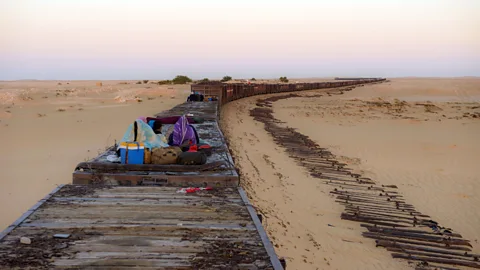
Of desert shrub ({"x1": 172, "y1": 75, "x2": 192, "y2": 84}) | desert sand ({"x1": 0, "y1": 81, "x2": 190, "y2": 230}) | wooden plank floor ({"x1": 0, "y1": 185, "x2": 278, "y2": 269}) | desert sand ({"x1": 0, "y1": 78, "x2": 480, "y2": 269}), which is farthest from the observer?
desert shrub ({"x1": 172, "y1": 75, "x2": 192, "y2": 84})

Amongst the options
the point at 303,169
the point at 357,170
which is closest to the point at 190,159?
the point at 303,169

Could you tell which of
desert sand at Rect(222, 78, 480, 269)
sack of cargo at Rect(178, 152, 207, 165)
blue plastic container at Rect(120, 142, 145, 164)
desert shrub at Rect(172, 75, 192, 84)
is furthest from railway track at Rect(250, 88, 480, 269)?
desert shrub at Rect(172, 75, 192, 84)

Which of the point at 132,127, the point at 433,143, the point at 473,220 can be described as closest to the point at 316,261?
the point at 132,127

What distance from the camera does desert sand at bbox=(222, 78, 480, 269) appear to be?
7038 mm

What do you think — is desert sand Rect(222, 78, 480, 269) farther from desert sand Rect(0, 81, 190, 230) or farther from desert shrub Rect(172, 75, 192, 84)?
desert shrub Rect(172, 75, 192, 84)

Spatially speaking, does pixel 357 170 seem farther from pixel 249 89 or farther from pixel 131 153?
pixel 249 89

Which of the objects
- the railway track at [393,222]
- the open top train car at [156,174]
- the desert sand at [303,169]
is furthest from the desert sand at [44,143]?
the railway track at [393,222]

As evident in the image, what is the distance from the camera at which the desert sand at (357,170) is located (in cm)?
704

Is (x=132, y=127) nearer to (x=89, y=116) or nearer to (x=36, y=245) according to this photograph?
(x=36, y=245)

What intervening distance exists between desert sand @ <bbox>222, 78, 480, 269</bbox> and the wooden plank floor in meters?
2.16

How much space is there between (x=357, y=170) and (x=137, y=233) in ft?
34.3

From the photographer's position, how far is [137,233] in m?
4.07

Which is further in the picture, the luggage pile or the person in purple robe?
the person in purple robe

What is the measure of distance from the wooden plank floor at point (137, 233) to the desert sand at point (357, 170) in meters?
2.16
